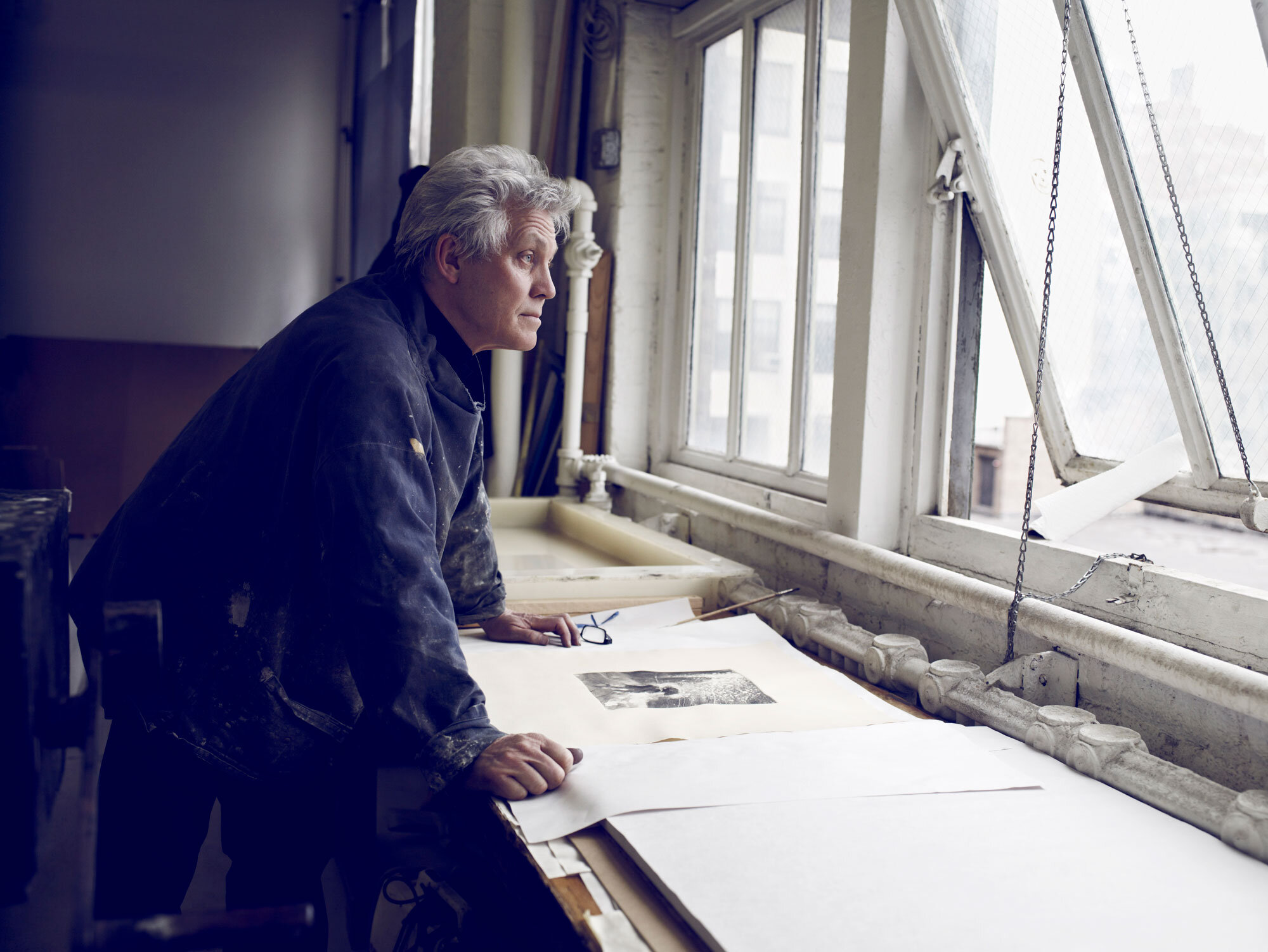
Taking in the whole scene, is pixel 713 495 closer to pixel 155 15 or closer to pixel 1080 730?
pixel 1080 730

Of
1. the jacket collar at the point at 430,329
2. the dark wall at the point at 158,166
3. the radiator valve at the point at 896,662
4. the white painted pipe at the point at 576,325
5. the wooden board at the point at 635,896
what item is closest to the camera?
the wooden board at the point at 635,896

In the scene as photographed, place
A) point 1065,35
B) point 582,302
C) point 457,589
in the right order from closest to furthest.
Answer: point 1065,35
point 457,589
point 582,302

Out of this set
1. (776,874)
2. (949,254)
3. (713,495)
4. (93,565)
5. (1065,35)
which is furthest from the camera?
(713,495)

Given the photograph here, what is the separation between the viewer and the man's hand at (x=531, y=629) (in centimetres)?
172

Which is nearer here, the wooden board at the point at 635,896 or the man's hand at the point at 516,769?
the wooden board at the point at 635,896

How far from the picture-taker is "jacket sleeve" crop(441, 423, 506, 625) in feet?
5.37

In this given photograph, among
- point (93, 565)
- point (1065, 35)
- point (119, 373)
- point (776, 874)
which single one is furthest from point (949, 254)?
point (119, 373)

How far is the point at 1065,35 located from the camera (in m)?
1.50

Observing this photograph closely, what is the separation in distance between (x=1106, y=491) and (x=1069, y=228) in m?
0.44

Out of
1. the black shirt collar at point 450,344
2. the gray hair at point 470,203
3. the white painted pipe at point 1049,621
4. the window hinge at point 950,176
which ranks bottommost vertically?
the white painted pipe at point 1049,621

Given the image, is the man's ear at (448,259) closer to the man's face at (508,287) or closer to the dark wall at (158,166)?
the man's face at (508,287)

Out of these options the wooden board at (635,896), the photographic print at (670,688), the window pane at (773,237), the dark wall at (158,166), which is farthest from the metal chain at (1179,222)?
the dark wall at (158,166)

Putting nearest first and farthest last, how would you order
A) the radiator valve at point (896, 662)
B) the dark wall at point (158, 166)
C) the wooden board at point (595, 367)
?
the radiator valve at point (896, 662) < the wooden board at point (595, 367) < the dark wall at point (158, 166)

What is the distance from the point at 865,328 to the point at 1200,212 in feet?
2.10
